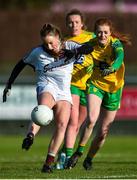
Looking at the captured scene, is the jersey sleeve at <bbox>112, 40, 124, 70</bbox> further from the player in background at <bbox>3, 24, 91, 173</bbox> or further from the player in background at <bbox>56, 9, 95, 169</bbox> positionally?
the player in background at <bbox>3, 24, 91, 173</bbox>

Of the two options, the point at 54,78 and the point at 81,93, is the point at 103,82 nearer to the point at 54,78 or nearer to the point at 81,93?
the point at 81,93

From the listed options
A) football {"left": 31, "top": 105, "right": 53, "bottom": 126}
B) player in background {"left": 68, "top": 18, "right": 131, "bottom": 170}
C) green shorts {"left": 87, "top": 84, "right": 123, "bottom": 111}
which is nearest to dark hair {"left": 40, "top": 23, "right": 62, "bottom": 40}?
football {"left": 31, "top": 105, "right": 53, "bottom": 126}

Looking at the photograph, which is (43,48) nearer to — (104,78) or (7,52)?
(104,78)

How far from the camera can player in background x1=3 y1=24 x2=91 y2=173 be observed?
46.7ft

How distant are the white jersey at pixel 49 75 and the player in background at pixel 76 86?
903 mm

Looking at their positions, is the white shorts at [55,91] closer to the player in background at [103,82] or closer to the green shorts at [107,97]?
the player in background at [103,82]

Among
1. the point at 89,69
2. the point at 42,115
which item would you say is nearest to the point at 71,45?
the point at 89,69

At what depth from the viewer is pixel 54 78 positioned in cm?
1451

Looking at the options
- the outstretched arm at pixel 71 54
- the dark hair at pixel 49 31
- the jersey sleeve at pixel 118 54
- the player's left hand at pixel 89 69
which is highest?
the dark hair at pixel 49 31

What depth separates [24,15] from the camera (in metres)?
41.6

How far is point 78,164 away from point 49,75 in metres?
2.79

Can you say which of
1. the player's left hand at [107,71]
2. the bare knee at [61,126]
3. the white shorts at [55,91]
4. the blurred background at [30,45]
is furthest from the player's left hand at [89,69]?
the blurred background at [30,45]

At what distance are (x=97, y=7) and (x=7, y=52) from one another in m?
19.2

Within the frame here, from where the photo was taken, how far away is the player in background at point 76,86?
15.4 meters
